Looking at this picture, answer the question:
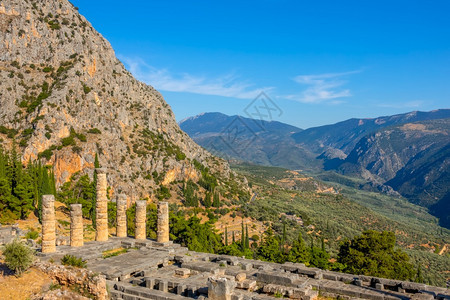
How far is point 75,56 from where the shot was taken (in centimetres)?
6738

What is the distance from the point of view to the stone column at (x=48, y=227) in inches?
812

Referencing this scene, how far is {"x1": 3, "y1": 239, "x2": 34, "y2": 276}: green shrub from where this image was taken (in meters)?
14.0

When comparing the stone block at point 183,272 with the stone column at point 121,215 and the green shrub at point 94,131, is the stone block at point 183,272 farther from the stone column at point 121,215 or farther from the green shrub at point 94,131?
the green shrub at point 94,131

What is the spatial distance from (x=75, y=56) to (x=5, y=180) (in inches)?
1548


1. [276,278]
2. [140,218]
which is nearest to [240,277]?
[276,278]

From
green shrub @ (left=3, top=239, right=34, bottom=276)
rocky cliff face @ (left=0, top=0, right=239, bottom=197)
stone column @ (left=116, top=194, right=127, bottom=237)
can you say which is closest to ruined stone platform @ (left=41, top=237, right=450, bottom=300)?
green shrub @ (left=3, top=239, right=34, bottom=276)

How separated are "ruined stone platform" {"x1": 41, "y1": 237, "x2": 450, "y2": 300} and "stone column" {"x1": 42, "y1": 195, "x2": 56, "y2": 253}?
0.58 metres

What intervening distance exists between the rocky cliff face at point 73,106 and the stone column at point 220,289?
4534cm

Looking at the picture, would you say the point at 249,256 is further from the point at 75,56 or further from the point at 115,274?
the point at 75,56

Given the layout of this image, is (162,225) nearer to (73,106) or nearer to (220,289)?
(220,289)

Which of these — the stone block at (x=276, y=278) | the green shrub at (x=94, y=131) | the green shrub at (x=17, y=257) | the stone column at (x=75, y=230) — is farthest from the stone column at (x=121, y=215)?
the green shrub at (x=94, y=131)

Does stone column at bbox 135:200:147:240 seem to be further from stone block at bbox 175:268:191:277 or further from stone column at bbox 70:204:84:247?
stone block at bbox 175:268:191:277

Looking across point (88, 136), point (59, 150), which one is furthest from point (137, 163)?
point (59, 150)

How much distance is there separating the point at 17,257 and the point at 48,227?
6.97 m
